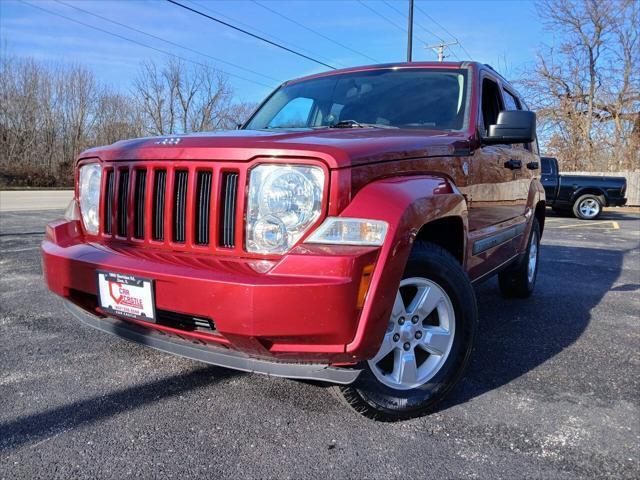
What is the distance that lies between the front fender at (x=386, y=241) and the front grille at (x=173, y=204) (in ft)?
1.74

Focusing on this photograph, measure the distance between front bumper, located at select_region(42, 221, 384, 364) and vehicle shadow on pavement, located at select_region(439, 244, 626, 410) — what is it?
97 centimetres

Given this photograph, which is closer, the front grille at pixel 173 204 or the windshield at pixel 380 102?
the front grille at pixel 173 204

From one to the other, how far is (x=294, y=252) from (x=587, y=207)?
1609 centimetres

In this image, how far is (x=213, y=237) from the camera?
207 cm

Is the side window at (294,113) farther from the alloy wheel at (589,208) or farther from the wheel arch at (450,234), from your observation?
the alloy wheel at (589,208)

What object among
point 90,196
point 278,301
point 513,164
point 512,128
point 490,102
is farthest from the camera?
point 513,164

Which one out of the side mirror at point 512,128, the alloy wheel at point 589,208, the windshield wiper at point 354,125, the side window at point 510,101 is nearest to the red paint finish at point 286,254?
the windshield wiper at point 354,125

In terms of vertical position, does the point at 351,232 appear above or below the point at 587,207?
above

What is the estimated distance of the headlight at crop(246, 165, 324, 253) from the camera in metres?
1.92

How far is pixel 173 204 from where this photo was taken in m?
2.19

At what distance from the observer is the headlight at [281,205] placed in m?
1.92

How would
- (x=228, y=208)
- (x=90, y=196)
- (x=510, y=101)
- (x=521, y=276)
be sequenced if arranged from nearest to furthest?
1. (x=228, y=208)
2. (x=90, y=196)
3. (x=510, y=101)
4. (x=521, y=276)

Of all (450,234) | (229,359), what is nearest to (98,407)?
(229,359)

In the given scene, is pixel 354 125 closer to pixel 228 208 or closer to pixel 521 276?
pixel 228 208
